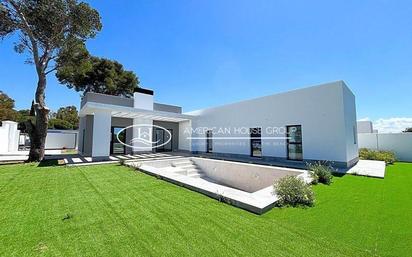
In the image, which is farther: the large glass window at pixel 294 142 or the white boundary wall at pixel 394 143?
the white boundary wall at pixel 394 143

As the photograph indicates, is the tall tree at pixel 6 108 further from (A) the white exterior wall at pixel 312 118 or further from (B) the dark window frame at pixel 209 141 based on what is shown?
(A) the white exterior wall at pixel 312 118

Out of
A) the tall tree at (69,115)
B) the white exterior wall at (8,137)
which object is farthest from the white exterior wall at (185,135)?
the tall tree at (69,115)

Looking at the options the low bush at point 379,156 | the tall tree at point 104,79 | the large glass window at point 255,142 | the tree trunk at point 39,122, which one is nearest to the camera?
the tree trunk at point 39,122

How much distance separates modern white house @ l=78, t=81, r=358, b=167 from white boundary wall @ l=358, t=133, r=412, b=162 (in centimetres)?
495

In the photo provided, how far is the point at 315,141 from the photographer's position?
390 inches

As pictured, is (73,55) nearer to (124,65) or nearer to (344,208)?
(124,65)

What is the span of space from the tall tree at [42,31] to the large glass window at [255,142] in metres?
12.0

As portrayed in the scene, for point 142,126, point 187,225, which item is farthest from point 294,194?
point 142,126

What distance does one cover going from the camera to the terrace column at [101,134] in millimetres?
10961

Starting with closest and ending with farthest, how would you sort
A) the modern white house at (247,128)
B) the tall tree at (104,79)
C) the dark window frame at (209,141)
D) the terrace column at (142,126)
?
the modern white house at (247,128) → the terrace column at (142,126) → the dark window frame at (209,141) → the tall tree at (104,79)

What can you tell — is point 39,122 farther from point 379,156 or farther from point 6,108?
point 6,108

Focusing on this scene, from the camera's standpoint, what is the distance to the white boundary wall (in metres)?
13.1

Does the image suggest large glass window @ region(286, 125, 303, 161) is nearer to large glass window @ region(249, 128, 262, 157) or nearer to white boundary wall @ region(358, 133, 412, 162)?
large glass window @ region(249, 128, 262, 157)

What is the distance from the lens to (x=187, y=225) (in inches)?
130
